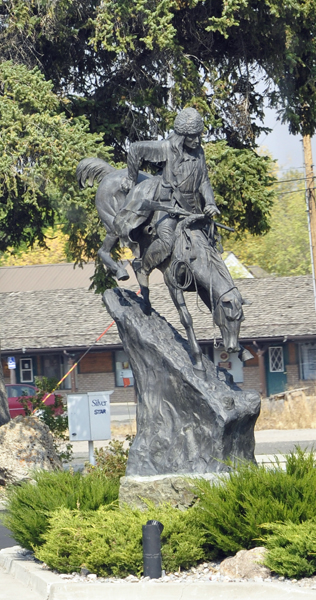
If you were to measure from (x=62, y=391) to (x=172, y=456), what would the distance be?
31527 millimetres

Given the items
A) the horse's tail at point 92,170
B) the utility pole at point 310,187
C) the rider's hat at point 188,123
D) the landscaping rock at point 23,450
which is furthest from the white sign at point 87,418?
the utility pole at point 310,187

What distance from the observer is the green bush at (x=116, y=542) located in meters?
8.10

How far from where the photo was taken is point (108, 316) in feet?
129

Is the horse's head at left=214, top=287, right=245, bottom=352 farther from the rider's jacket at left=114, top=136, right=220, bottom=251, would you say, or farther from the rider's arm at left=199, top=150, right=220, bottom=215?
the rider's jacket at left=114, top=136, right=220, bottom=251

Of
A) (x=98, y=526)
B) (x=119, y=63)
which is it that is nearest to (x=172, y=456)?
(x=98, y=526)

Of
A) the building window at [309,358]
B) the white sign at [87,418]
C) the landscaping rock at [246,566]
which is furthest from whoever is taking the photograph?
the building window at [309,358]

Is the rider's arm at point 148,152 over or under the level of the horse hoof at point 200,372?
over

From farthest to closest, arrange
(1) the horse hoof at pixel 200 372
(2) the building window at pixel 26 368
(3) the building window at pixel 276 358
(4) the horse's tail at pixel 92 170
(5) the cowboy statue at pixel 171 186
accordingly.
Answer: (2) the building window at pixel 26 368, (3) the building window at pixel 276 358, (4) the horse's tail at pixel 92 170, (5) the cowboy statue at pixel 171 186, (1) the horse hoof at pixel 200 372

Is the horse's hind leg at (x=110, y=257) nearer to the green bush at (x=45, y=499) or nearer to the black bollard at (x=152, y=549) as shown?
the green bush at (x=45, y=499)

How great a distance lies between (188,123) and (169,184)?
72 cm

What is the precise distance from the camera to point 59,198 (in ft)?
52.4

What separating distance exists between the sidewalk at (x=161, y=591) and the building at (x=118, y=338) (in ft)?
92.3

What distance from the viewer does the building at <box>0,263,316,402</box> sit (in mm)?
37031

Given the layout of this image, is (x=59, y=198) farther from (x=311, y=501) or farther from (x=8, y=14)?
(x=311, y=501)
